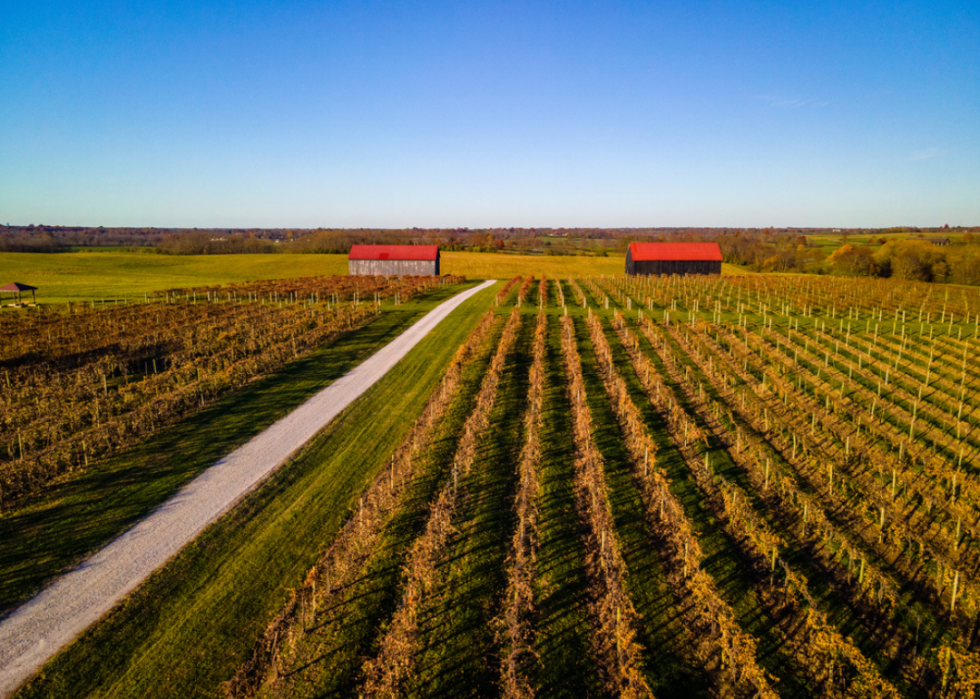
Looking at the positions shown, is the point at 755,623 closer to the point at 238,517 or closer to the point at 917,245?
the point at 238,517

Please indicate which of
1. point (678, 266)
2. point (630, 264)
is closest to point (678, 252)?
point (678, 266)

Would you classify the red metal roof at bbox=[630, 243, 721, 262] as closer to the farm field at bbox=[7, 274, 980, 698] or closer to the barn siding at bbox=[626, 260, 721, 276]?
the barn siding at bbox=[626, 260, 721, 276]

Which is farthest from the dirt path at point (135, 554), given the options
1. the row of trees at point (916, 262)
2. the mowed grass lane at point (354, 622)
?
the row of trees at point (916, 262)

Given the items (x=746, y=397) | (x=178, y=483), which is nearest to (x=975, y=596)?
(x=746, y=397)

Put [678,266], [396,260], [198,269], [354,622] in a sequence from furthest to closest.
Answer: [198,269]
[396,260]
[678,266]
[354,622]

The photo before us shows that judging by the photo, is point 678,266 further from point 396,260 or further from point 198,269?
point 198,269

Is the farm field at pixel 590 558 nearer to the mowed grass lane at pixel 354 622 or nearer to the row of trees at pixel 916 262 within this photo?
the mowed grass lane at pixel 354 622
